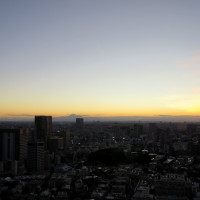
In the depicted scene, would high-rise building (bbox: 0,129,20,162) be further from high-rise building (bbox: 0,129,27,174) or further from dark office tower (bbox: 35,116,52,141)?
dark office tower (bbox: 35,116,52,141)

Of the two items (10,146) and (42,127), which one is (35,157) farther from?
(42,127)

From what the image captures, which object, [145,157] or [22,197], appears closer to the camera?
[22,197]

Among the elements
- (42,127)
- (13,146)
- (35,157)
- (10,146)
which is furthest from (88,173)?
(42,127)

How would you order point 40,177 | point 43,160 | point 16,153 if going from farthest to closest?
point 16,153 < point 43,160 < point 40,177

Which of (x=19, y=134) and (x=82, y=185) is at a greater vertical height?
(x=19, y=134)

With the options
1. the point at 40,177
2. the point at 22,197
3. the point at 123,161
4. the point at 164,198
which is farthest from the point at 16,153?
the point at 164,198

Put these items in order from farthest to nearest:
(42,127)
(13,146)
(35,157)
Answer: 1. (42,127)
2. (13,146)
3. (35,157)

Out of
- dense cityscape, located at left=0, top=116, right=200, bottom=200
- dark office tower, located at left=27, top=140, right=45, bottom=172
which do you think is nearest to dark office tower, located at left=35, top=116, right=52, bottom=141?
dense cityscape, located at left=0, top=116, right=200, bottom=200

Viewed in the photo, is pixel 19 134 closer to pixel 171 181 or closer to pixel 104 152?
pixel 104 152
